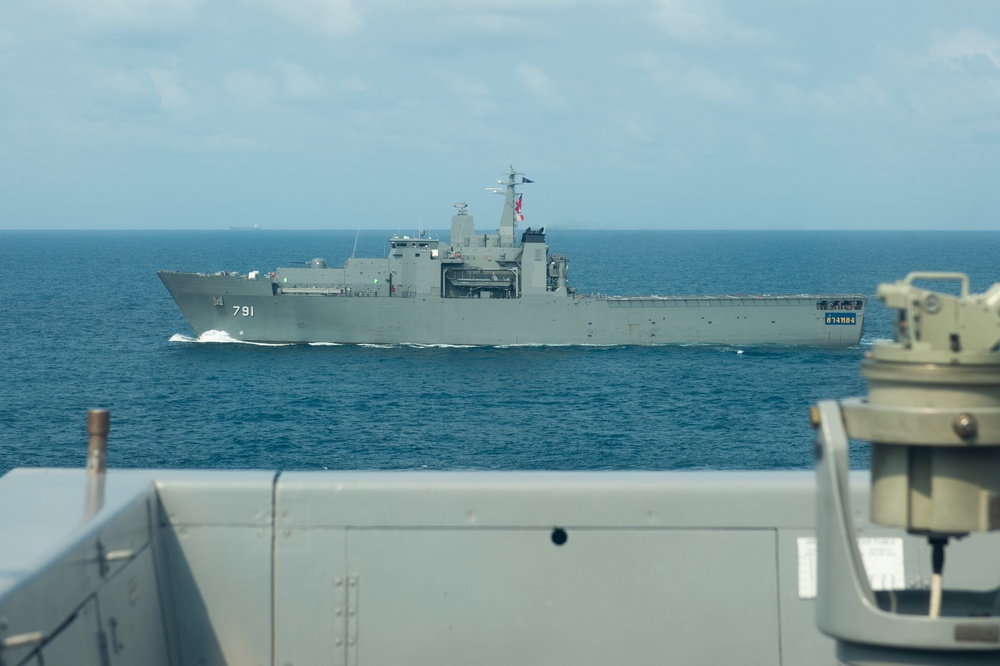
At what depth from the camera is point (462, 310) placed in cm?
4225

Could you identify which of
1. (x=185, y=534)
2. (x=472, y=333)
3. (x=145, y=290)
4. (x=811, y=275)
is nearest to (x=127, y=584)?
(x=185, y=534)

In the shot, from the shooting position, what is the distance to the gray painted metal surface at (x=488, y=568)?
4371 mm

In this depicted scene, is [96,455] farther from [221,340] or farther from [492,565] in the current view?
[221,340]

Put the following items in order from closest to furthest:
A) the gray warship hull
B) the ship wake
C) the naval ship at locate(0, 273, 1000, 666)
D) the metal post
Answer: the metal post < the naval ship at locate(0, 273, 1000, 666) < the gray warship hull < the ship wake

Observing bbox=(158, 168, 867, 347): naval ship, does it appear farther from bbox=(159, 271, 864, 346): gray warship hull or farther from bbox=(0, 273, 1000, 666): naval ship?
bbox=(0, 273, 1000, 666): naval ship

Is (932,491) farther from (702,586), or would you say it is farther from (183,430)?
(183,430)

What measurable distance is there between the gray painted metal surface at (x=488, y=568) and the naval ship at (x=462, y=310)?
1484 inches

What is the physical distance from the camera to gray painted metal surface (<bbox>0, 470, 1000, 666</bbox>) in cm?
437

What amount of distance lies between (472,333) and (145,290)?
42.6 m

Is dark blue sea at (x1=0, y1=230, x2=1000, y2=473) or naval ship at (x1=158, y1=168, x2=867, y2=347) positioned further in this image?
naval ship at (x1=158, y1=168, x2=867, y2=347)

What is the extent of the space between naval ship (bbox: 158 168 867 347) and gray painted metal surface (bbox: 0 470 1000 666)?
124ft

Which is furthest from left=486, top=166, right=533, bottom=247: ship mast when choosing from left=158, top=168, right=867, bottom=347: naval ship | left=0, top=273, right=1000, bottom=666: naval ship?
left=0, top=273, right=1000, bottom=666: naval ship

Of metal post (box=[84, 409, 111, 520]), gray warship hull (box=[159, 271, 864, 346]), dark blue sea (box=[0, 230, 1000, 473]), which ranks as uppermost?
metal post (box=[84, 409, 111, 520])

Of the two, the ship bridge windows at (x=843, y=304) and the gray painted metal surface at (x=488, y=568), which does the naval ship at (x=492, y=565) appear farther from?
the ship bridge windows at (x=843, y=304)
